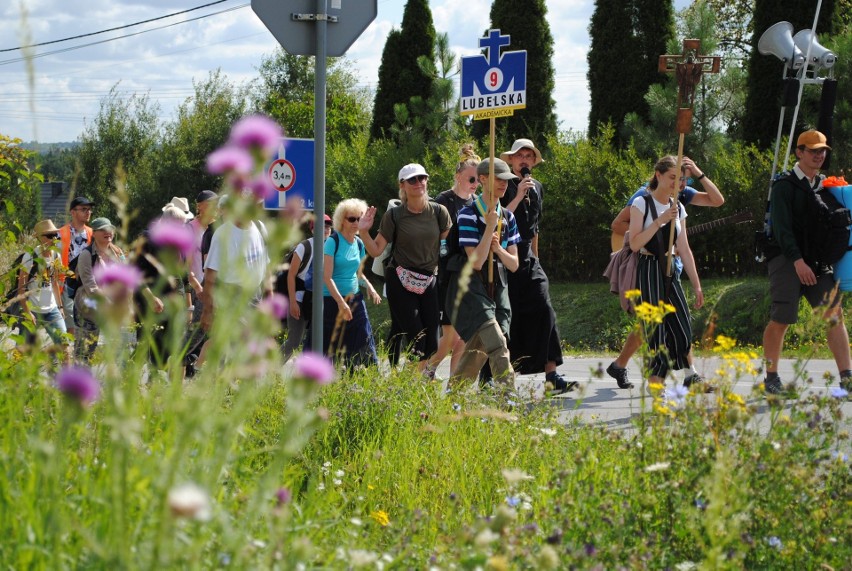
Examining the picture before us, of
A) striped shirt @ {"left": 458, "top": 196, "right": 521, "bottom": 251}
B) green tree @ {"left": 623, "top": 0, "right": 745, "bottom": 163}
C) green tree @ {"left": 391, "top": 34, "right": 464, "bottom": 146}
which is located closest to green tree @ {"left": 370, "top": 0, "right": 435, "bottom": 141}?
green tree @ {"left": 391, "top": 34, "right": 464, "bottom": 146}

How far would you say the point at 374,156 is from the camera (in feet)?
81.4

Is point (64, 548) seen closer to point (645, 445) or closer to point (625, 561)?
point (625, 561)

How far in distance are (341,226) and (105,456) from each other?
486 centimetres

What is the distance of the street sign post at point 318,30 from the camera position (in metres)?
5.96

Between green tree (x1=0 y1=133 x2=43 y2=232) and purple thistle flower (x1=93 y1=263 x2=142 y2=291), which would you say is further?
green tree (x1=0 y1=133 x2=43 y2=232)

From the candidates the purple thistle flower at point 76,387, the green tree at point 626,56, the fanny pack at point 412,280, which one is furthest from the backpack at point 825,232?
the green tree at point 626,56

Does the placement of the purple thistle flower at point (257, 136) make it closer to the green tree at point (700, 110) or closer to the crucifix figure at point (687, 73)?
the crucifix figure at point (687, 73)

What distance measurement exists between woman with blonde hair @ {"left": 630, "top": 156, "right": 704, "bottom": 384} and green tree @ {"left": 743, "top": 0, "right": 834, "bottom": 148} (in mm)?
12088

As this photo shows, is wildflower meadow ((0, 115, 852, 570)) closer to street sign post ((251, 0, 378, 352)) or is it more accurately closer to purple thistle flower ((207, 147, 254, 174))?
purple thistle flower ((207, 147, 254, 174))

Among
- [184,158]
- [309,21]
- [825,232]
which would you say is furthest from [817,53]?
[184,158]

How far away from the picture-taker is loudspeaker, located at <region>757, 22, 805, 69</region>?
10.9 meters

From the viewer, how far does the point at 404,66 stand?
29.5 metres

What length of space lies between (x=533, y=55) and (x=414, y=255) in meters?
17.9

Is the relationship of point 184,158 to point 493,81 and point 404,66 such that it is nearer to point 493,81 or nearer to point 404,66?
point 404,66
